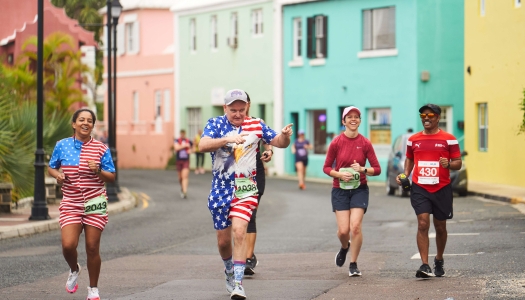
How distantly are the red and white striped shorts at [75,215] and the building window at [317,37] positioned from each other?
105ft

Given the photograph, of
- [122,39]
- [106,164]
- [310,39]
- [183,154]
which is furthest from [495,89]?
[122,39]

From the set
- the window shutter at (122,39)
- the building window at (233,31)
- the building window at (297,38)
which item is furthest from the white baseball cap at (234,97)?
the window shutter at (122,39)

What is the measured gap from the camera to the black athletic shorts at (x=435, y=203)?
11.3 m

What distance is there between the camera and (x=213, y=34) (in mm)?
48156

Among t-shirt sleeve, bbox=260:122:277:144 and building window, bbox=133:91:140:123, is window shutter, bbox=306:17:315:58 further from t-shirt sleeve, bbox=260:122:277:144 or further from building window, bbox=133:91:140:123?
t-shirt sleeve, bbox=260:122:277:144

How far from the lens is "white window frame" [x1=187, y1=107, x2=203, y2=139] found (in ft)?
163

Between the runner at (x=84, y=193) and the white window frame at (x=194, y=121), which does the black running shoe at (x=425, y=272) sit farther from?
the white window frame at (x=194, y=121)

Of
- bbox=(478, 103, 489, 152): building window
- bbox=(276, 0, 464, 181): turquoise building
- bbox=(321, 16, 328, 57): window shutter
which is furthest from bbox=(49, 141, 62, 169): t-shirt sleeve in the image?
bbox=(321, 16, 328, 57): window shutter

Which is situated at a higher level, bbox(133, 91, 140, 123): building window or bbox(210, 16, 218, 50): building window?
bbox(210, 16, 218, 50): building window

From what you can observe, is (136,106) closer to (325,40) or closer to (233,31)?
(233,31)

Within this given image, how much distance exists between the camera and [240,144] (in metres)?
9.73

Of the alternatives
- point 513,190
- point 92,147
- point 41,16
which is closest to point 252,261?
point 92,147

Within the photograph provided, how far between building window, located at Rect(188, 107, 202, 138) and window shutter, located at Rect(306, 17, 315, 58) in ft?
30.3

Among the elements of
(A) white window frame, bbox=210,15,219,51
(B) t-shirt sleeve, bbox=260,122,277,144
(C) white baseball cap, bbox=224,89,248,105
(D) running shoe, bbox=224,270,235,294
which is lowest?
(D) running shoe, bbox=224,270,235,294
